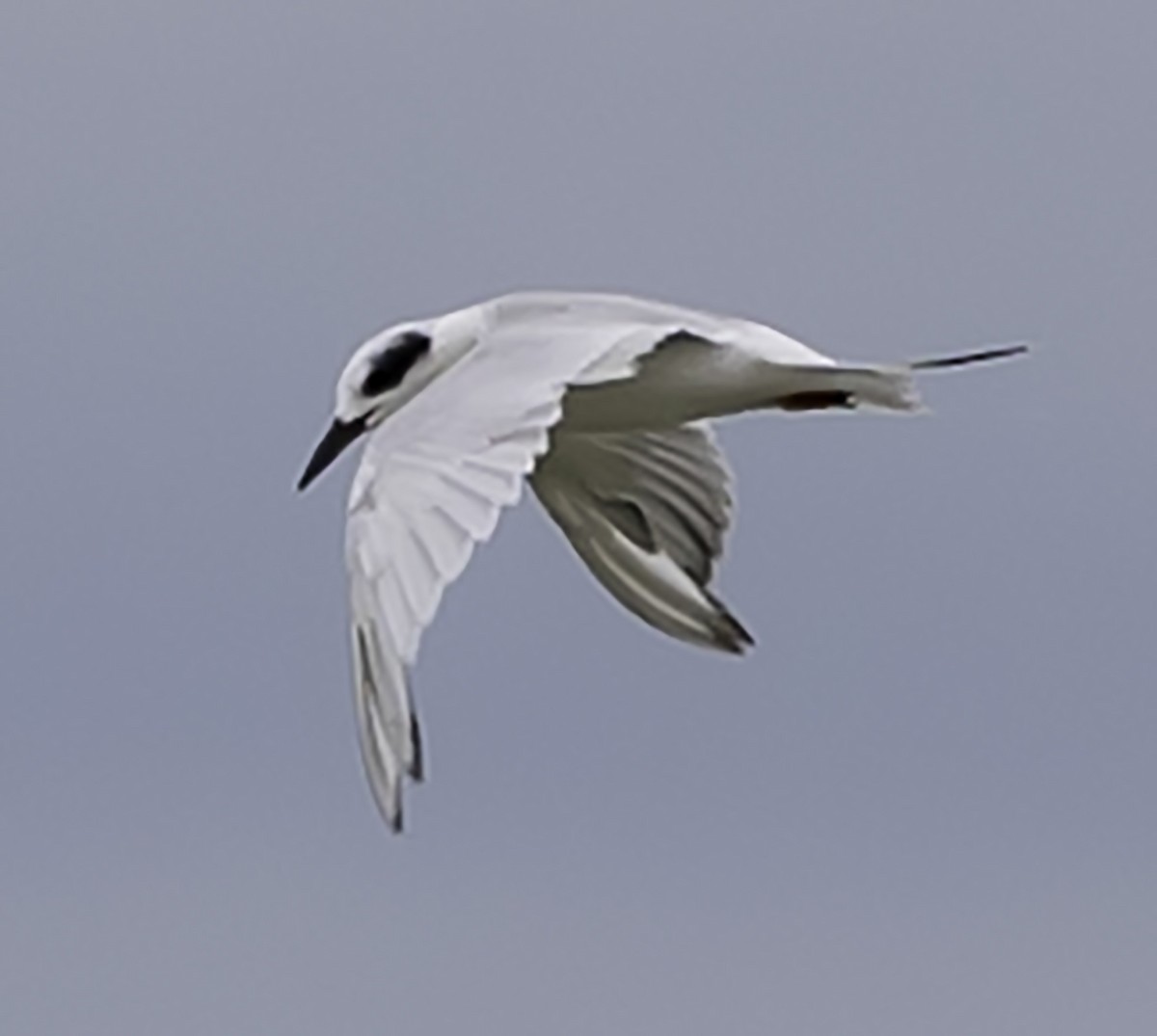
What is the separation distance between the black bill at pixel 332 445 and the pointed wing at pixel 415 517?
216 cm

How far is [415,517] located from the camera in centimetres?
1611

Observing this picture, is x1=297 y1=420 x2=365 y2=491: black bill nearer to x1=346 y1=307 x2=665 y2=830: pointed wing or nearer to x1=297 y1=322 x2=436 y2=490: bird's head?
x1=297 y1=322 x2=436 y2=490: bird's head

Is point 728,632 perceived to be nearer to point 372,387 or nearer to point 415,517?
point 372,387

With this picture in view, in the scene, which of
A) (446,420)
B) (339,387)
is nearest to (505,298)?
(339,387)

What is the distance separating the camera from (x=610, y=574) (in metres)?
20.7

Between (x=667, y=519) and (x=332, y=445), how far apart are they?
5.38ft

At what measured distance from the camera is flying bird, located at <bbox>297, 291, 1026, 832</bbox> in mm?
15953

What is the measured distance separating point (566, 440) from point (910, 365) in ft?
6.65

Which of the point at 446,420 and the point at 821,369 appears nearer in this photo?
the point at 446,420

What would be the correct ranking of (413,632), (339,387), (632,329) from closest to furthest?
(413,632)
(632,329)
(339,387)

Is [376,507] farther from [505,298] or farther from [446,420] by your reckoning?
[505,298]

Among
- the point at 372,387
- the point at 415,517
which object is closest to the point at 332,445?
the point at 372,387

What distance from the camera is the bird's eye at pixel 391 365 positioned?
1953 centimetres

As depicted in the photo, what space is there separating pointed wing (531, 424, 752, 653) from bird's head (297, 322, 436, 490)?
111 cm
